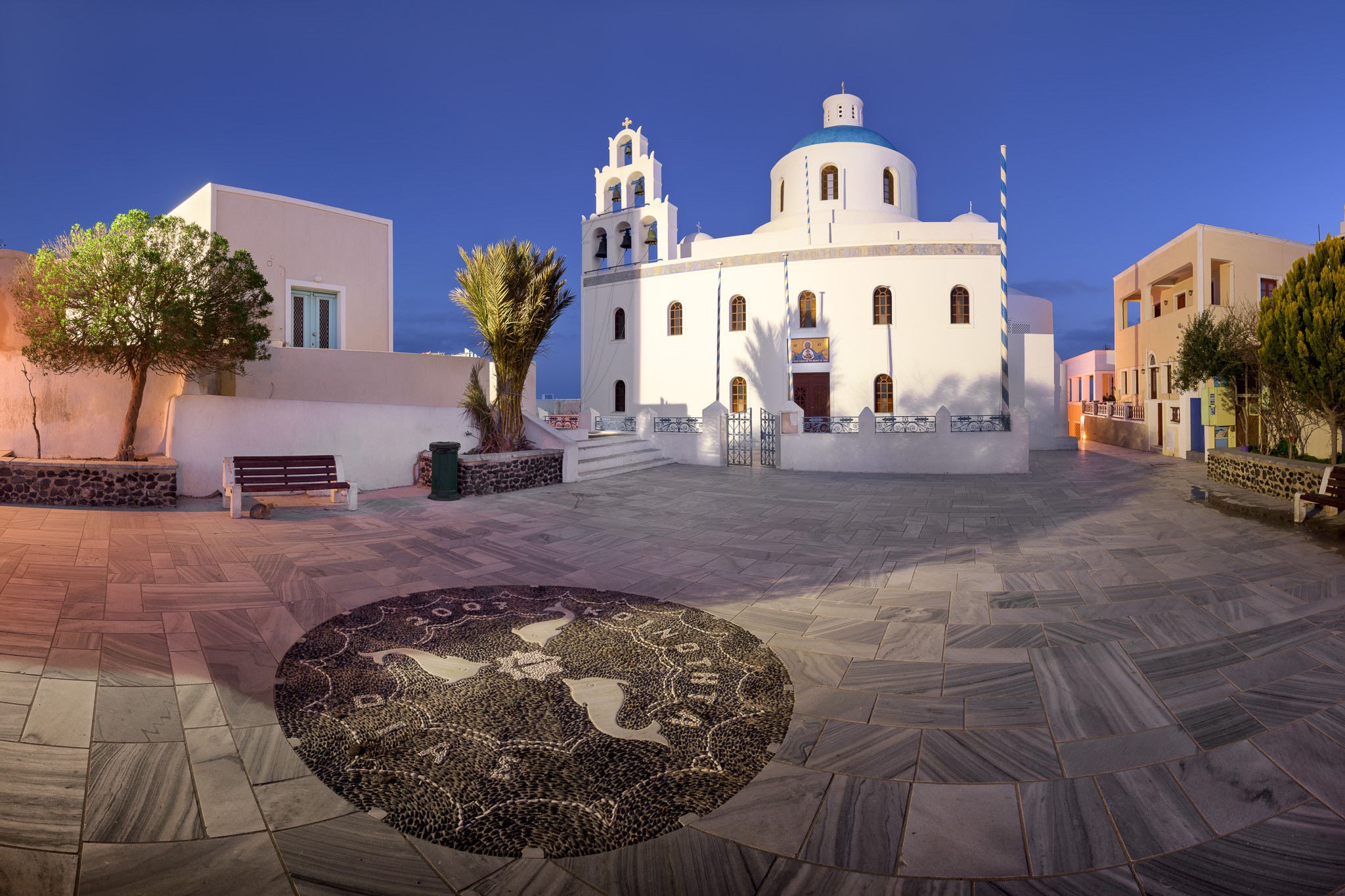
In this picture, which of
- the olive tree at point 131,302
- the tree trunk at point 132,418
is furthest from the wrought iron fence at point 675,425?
the tree trunk at point 132,418

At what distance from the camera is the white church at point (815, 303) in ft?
69.4

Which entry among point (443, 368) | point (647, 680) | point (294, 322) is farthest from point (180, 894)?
point (294, 322)

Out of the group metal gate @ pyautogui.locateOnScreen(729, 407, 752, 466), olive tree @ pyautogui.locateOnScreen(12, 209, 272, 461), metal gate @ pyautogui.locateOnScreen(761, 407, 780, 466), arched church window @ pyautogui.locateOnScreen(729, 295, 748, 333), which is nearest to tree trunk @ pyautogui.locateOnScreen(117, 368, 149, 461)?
olive tree @ pyautogui.locateOnScreen(12, 209, 272, 461)

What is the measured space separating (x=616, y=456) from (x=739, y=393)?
9394 mm

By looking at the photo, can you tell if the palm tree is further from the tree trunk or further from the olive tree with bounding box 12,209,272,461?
the tree trunk

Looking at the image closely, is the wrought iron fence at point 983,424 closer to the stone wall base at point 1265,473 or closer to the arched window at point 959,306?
the stone wall base at point 1265,473

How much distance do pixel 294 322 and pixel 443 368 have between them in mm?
3188

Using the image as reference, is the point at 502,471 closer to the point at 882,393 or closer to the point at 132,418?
the point at 132,418

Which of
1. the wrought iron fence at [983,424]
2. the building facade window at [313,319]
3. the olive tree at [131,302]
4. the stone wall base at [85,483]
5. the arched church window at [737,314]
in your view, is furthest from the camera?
the arched church window at [737,314]

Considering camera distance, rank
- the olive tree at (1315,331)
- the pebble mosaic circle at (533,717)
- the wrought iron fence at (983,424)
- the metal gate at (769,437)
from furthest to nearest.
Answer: the metal gate at (769,437) → the wrought iron fence at (983,424) → the olive tree at (1315,331) → the pebble mosaic circle at (533,717)

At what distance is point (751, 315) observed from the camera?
22.8m

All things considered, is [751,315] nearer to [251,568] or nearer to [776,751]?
[251,568]

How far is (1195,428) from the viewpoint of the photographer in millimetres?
18422

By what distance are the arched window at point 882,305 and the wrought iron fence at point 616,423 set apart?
8.93m
